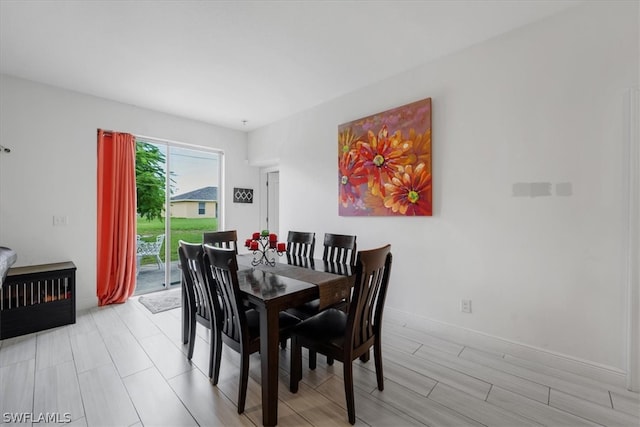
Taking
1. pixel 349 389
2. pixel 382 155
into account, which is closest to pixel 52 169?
pixel 382 155

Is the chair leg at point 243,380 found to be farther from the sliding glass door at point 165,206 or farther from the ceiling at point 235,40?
the sliding glass door at point 165,206

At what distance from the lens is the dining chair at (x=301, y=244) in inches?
121

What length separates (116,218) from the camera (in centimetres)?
374

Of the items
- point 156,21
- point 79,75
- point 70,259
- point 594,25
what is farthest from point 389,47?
point 70,259

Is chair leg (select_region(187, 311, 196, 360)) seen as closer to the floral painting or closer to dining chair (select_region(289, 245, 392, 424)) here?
dining chair (select_region(289, 245, 392, 424))

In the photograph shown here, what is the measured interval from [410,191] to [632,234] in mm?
1622

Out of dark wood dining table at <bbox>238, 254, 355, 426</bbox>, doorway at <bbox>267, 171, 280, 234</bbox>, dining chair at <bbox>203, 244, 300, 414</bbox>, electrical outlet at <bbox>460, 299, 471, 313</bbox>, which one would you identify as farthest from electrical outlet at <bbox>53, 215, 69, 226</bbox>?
electrical outlet at <bbox>460, 299, 471, 313</bbox>

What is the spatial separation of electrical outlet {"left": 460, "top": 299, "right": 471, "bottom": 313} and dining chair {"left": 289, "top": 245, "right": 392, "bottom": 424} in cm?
120

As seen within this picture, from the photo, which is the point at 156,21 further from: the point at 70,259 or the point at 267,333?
the point at 70,259

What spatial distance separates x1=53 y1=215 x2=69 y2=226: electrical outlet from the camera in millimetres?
3309

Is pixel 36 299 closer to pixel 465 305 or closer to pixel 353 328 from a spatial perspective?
pixel 353 328

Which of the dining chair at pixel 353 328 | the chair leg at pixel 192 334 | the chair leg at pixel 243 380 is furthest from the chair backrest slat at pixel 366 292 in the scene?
the chair leg at pixel 192 334

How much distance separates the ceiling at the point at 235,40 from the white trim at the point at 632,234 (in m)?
0.98

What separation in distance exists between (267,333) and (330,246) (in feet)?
4.60
